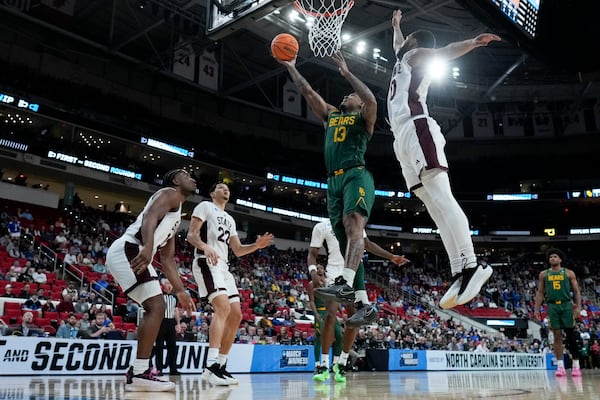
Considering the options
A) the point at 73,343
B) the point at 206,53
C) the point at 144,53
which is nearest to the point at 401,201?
the point at 206,53

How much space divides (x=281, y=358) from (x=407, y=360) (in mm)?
4215

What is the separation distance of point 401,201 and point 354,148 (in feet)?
105

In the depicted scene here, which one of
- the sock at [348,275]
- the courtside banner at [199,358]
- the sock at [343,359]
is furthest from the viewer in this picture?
the courtside banner at [199,358]

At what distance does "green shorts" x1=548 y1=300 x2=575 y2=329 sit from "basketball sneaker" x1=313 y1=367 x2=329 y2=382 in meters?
4.09

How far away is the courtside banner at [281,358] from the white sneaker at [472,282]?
681 centimetres

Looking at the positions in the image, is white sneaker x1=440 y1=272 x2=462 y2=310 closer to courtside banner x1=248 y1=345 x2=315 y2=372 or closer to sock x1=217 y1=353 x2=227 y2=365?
sock x1=217 y1=353 x2=227 y2=365

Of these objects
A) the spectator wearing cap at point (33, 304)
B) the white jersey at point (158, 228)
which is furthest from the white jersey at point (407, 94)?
the spectator wearing cap at point (33, 304)

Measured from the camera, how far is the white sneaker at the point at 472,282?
359 centimetres

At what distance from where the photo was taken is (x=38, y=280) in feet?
45.6

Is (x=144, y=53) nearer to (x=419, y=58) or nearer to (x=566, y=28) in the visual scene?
(x=566, y=28)

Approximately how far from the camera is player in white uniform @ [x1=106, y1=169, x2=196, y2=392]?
4336 mm

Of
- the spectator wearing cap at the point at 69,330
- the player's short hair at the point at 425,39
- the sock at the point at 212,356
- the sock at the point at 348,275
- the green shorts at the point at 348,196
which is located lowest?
the sock at the point at 212,356

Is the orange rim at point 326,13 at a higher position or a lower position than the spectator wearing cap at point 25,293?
higher

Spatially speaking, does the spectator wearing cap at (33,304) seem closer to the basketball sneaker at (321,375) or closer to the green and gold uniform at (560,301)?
the basketball sneaker at (321,375)
